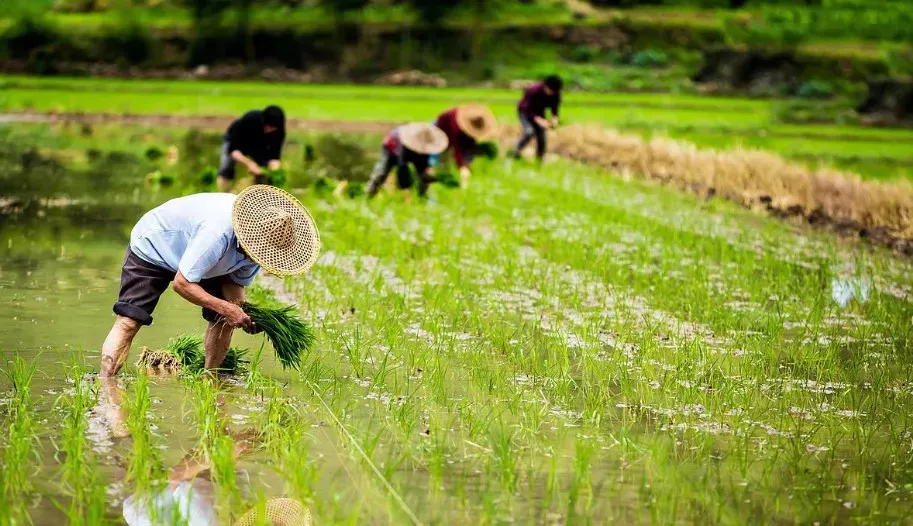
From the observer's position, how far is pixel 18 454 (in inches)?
174

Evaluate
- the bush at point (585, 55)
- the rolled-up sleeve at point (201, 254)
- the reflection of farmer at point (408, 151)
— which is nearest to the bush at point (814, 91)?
the bush at point (585, 55)

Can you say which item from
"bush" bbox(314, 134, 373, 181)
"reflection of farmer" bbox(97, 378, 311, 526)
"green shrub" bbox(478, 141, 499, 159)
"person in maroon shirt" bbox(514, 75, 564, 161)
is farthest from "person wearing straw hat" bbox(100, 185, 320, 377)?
"green shrub" bbox(478, 141, 499, 159)

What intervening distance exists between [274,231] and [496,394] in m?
1.18

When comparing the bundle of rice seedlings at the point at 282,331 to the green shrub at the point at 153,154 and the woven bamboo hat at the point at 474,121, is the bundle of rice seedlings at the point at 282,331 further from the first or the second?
the green shrub at the point at 153,154

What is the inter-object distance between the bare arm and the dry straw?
23.1 ft

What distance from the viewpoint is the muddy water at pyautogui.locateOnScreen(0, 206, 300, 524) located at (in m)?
4.57

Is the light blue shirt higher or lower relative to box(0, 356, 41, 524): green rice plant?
higher

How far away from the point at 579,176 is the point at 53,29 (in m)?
25.7

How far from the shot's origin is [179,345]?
604cm

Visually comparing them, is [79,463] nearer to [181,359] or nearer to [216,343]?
[216,343]

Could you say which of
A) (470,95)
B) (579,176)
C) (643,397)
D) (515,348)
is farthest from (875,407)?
(470,95)

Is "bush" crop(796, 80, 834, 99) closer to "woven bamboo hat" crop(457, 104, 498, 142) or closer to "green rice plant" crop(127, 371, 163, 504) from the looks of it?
"woven bamboo hat" crop(457, 104, 498, 142)

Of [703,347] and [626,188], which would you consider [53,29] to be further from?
[703,347]

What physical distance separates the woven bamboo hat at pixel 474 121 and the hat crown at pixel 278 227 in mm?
7661
